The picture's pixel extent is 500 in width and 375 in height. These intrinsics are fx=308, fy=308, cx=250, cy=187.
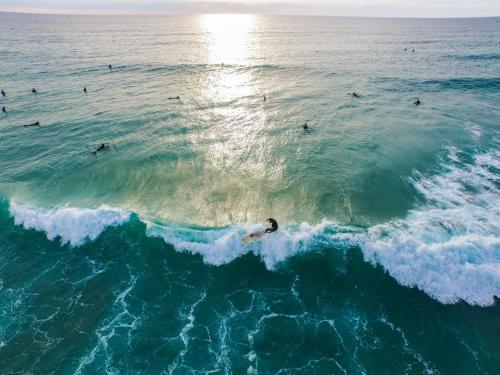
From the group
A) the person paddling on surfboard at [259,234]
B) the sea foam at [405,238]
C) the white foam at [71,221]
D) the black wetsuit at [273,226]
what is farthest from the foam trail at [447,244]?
the white foam at [71,221]

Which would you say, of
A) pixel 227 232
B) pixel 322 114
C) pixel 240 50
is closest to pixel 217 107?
pixel 322 114

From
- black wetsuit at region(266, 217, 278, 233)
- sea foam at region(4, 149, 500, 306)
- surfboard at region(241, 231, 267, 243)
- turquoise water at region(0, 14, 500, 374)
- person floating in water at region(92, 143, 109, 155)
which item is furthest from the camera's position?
person floating in water at region(92, 143, 109, 155)

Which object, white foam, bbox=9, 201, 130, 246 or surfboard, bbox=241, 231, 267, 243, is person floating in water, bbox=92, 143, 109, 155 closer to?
white foam, bbox=9, 201, 130, 246

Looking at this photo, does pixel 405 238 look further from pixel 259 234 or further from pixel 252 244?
pixel 252 244

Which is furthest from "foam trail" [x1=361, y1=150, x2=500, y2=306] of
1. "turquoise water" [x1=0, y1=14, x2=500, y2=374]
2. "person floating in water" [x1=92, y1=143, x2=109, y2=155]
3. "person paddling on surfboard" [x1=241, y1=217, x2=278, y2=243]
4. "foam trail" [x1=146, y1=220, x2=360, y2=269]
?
"person floating in water" [x1=92, y1=143, x2=109, y2=155]

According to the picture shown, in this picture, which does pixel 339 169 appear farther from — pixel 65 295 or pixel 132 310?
pixel 65 295

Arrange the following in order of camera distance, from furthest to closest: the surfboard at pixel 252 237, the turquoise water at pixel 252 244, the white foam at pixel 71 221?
the white foam at pixel 71 221 → the surfboard at pixel 252 237 → the turquoise water at pixel 252 244

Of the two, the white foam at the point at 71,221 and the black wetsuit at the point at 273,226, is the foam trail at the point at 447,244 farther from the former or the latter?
the white foam at the point at 71,221
